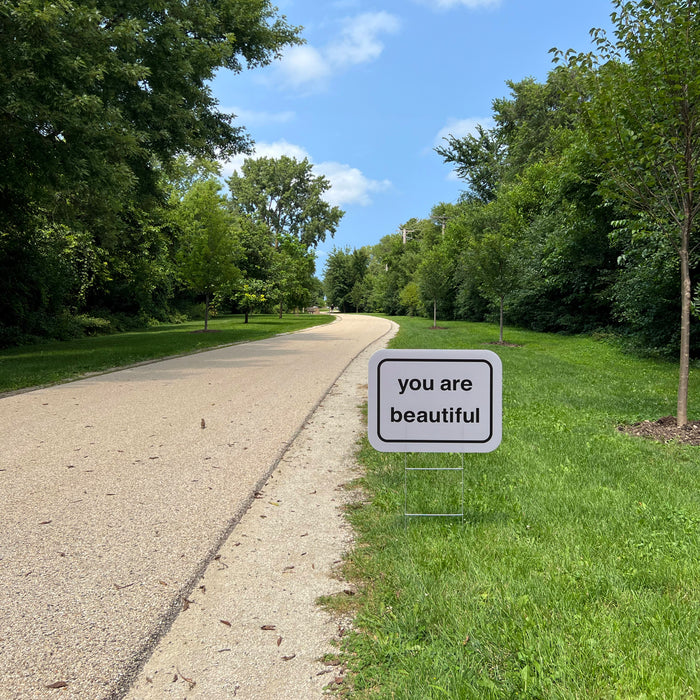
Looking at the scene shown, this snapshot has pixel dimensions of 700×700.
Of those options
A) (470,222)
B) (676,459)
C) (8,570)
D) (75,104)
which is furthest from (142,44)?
(470,222)

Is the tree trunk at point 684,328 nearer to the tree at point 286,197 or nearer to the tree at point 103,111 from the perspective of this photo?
the tree at point 103,111

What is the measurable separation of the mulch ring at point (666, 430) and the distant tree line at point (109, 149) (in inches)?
417

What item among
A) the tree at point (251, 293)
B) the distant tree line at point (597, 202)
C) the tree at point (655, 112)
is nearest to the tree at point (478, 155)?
the distant tree line at point (597, 202)

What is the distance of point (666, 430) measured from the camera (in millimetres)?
5859

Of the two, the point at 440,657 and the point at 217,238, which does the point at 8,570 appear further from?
the point at 217,238

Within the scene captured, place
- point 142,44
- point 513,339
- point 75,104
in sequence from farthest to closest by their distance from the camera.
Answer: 1. point 513,339
2. point 142,44
3. point 75,104

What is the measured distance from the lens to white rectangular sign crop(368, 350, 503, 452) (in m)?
3.21

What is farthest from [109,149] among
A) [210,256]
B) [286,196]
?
[286,196]

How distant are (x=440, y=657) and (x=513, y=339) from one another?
67.6 ft

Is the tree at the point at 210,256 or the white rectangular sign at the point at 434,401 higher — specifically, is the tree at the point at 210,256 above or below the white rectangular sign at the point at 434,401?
above

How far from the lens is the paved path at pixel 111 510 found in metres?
2.21

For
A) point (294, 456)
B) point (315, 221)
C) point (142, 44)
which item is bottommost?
point (294, 456)

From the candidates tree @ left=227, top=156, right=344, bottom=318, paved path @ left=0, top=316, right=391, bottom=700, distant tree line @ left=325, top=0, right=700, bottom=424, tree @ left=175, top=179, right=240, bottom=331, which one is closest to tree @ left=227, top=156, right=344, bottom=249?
tree @ left=227, top=156, right=344, bottom=318

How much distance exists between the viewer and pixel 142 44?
13031 mm
